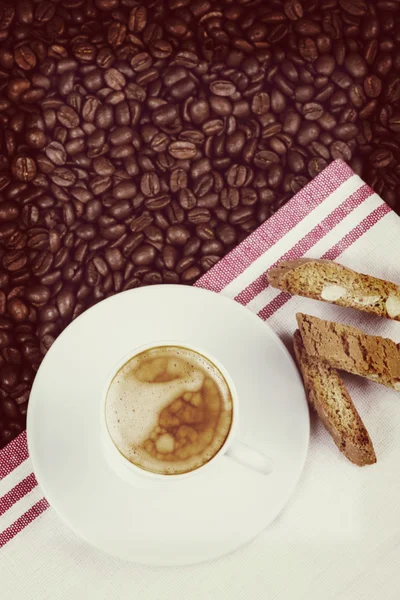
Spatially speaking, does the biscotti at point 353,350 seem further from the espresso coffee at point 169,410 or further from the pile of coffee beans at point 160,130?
the pile of coffee beans at point 160,130

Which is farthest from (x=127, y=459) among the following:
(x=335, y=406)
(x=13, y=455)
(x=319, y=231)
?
(x=319, y=231)

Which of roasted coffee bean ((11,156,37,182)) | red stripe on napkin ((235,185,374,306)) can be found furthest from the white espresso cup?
roasted coffee bean ((11,156,37,182))

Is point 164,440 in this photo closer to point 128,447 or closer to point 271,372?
point 128,447

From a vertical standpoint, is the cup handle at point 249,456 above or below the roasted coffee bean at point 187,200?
below

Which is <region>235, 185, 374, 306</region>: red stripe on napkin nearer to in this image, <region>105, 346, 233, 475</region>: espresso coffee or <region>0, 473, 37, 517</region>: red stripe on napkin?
<region>105, 346, 233, 475</region>: espresso coffee

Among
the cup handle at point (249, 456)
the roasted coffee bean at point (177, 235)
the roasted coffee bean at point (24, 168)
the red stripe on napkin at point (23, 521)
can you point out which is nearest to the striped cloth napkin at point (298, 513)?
the red stripe on napkin at point (23, 521)

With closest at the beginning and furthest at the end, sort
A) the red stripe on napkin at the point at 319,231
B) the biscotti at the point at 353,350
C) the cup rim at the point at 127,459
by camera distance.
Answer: the cup rim at the point at 127,459, the biscotti at the point at 353,350, the red stripe on napkin at the point at 319,231
